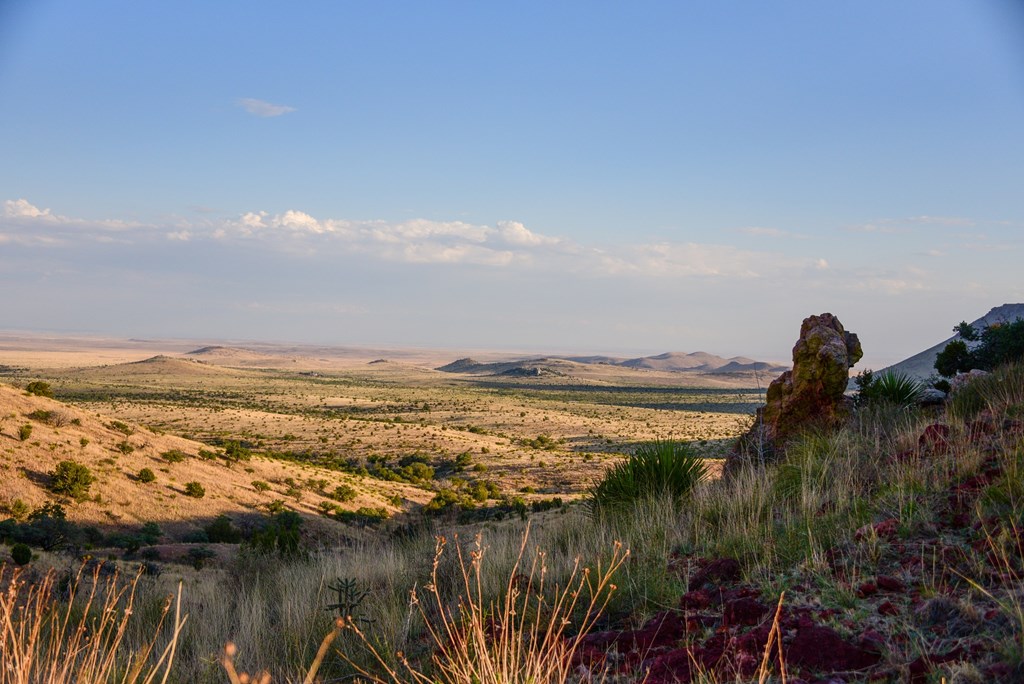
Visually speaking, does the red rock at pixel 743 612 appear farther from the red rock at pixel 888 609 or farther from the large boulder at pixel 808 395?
the large boulder at pixel 808 395

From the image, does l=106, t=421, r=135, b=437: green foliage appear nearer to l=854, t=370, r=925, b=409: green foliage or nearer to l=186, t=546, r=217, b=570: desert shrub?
l=186, t=546, r=217, b=570: desert shrub

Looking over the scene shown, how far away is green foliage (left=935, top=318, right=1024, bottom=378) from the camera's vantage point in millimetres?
14672

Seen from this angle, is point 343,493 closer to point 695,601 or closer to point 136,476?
point 136,476

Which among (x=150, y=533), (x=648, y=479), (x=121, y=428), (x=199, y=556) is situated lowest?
(x=150, y=533)

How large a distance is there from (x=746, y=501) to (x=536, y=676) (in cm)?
478

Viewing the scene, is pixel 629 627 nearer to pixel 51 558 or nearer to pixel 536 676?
pixel 536 676

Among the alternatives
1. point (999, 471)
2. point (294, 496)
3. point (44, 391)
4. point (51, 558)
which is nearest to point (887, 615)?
point (999, 471)

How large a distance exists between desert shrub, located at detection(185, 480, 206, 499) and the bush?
21263 millimetres

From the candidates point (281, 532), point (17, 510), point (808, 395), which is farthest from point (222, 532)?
point (808, 395)

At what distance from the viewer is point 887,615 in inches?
171

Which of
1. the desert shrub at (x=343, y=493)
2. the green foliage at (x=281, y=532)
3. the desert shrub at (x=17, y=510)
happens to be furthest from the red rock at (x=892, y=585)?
the desert shrub at (x=343, y=493)

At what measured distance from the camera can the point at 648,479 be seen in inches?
395

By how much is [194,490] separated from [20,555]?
13.5 metres

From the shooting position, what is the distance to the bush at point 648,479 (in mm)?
9836
